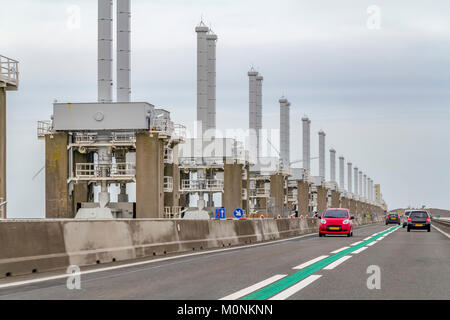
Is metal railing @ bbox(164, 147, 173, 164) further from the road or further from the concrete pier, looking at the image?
the road

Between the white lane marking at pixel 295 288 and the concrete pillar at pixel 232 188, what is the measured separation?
87197 mm

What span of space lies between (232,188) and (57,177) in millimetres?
29697

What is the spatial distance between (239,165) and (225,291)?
297ft

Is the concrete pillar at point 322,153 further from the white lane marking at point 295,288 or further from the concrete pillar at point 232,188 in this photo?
the white lane marking at point 295,288

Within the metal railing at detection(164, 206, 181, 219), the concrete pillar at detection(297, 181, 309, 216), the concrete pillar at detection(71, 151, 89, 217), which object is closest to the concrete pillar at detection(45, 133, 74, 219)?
the concrete pillar at detection(71, 151, 89, 217)

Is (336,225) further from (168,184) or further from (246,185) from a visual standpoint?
(246,185)

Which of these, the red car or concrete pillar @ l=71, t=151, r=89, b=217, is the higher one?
concrete pillar @ l=71, t=151, r=89, b=217

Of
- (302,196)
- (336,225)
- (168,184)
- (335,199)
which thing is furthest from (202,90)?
(335,199)

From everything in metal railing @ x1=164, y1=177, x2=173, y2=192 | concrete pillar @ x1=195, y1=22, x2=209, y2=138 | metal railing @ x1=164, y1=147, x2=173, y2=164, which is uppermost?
concrete pillar @ x1=195, y1=22, x2=209, y2=138

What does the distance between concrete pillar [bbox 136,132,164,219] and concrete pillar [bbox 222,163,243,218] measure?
24.6m

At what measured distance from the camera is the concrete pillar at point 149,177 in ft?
246

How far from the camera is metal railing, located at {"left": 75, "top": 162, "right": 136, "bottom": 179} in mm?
75938
